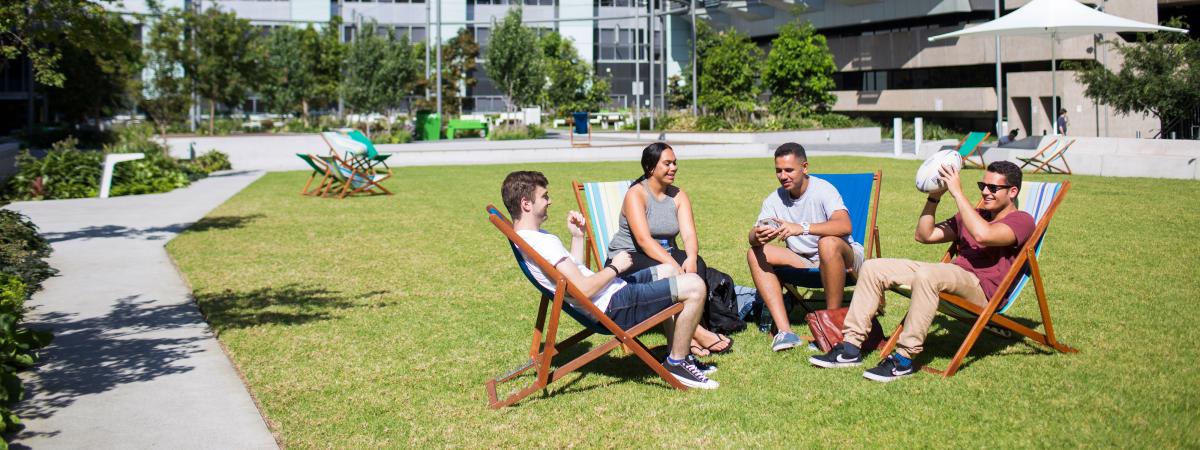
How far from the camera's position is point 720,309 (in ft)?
20.6

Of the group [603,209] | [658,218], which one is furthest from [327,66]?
[658,218]

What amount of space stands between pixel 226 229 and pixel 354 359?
22.9 feet

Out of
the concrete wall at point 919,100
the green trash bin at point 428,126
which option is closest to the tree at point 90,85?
the green trash bin at point 428,126

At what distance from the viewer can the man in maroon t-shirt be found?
525 centimetres

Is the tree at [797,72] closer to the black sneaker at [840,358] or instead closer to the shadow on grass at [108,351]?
the shadow on grass at [108,351]

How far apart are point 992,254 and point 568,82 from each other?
56.9m

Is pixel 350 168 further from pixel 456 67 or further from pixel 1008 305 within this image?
pixel 456 67

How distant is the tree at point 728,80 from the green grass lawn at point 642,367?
34.9m

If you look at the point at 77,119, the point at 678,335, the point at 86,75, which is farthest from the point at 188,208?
the point at 77,119

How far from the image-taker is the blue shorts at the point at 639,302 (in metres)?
5.04

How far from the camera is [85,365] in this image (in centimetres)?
568

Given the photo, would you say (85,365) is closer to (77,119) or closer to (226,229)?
(226,229)

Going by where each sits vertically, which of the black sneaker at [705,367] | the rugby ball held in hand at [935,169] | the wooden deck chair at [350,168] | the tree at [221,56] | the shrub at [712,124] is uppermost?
the tree at [221,56]

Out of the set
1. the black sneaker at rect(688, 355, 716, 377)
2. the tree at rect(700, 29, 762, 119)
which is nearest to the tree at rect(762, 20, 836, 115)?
the tree at rect(700, 29, 762, 119)
